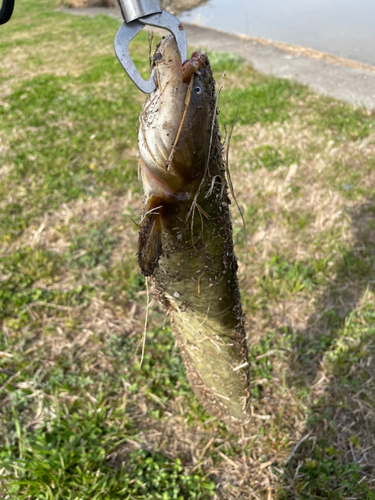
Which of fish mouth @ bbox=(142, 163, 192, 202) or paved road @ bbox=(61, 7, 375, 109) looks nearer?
fish mouth @ bbox=(142, 163, 192, 202)

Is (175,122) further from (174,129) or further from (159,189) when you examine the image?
(159,189)

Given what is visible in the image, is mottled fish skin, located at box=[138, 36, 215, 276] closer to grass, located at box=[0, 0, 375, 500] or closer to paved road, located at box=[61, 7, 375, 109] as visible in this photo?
grass, located at box=[0, 0, 375, 500]

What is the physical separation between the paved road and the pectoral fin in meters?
6.18

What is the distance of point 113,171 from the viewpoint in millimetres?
4375

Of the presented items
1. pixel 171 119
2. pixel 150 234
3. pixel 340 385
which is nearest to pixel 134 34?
pixel 171 119

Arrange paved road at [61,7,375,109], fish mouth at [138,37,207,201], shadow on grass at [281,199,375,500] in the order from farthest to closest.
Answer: paved road at [61,7,375,109] → shadow on grass at [281,199,375,500] → fish mouth at [138,37,207,201]

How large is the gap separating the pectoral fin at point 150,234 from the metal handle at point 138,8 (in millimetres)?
533

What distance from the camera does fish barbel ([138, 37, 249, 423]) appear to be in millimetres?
810

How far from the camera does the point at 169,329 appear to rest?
271cm

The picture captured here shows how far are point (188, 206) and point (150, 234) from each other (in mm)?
145

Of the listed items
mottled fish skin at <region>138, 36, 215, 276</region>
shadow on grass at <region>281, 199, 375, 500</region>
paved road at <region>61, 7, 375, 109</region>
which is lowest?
shadow on grass at <region>281, 199, 375, 500</region>

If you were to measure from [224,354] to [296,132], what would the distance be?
14.2 ft

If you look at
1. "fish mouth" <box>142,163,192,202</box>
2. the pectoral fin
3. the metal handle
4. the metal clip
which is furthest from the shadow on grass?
the metal handle

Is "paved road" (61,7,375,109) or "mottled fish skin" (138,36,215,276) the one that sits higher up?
"mottled fish skin" (138,36,215,276)
